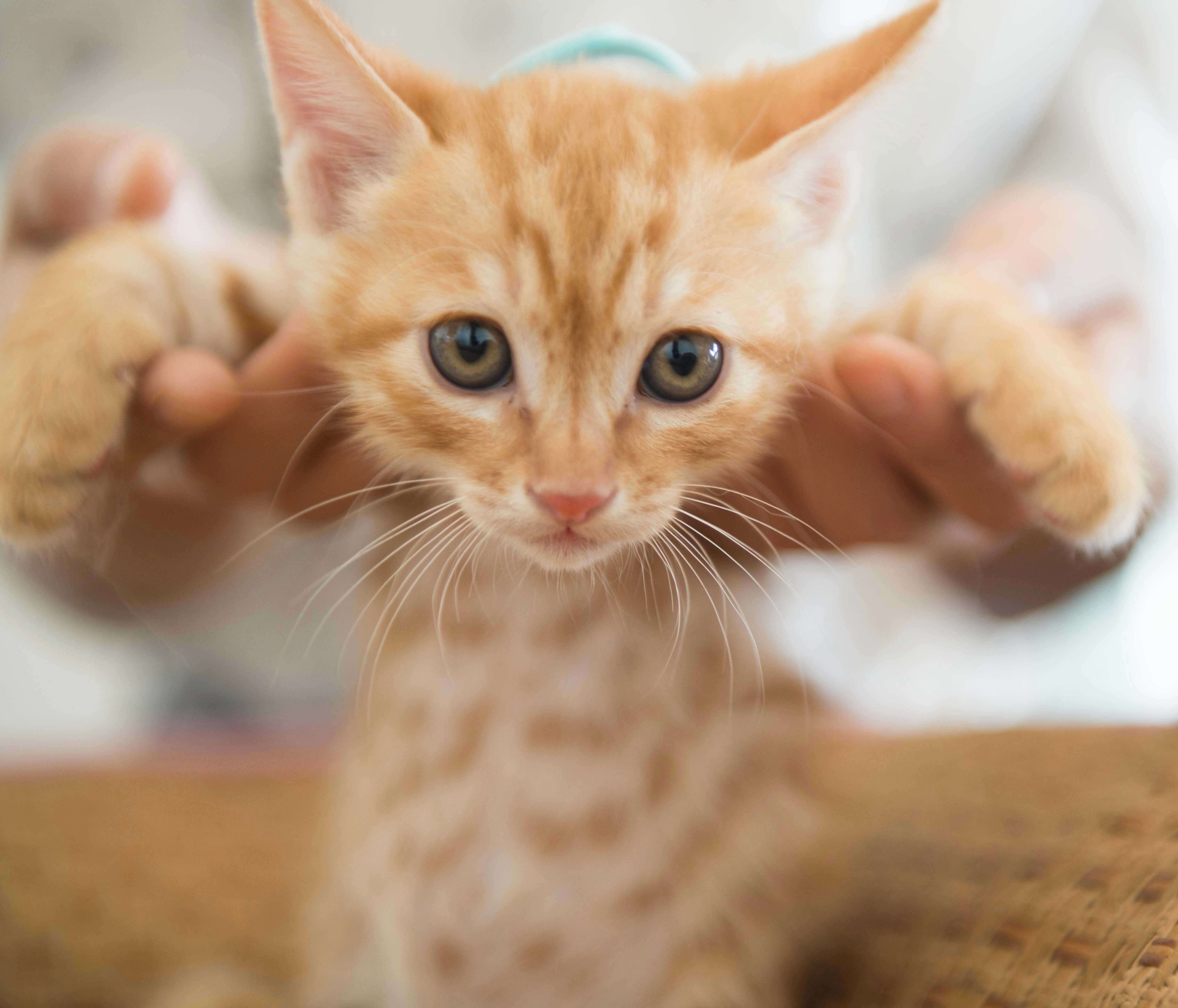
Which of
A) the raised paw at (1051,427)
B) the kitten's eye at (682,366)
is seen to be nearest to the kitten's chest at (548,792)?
the kitten's eye at (682,366)

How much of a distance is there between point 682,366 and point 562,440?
0.45 feet

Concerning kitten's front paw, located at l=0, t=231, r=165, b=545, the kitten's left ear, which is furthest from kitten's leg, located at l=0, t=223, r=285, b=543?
the kitten's left ear

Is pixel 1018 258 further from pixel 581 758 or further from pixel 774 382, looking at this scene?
pixel 581 758

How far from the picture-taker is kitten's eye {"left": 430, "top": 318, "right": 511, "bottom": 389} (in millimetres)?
766

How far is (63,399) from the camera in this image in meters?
0.73

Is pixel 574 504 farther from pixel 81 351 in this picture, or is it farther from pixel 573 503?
pixel 81 351

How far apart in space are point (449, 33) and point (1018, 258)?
1.00 m

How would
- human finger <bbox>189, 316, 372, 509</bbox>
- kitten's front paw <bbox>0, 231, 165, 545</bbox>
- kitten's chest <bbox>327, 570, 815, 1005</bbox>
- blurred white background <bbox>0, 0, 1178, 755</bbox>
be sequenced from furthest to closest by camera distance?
blurred white background <bbox>0, 0, 1178, 755</bbox>, kitten's chest <bbox>327, 570, 815, 1005</bbox>, human finger <bbox>189, 316, 372, 509</bbox>, kitten's front paw <bbox>0, 231, 165, 545</bbox>

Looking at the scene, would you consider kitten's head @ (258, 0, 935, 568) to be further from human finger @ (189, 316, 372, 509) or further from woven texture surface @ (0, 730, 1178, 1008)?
woven texture surface @ (0, 730, 1178, 1008)

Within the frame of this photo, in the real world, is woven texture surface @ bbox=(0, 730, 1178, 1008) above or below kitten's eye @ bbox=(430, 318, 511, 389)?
below

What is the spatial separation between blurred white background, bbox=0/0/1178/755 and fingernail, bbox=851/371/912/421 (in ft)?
1.19

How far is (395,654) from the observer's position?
1.09 meters

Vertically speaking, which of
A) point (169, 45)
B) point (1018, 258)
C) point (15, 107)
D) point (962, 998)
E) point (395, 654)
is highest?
point (169, 45)

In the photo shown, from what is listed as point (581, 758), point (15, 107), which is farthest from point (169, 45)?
point (581, 758)
